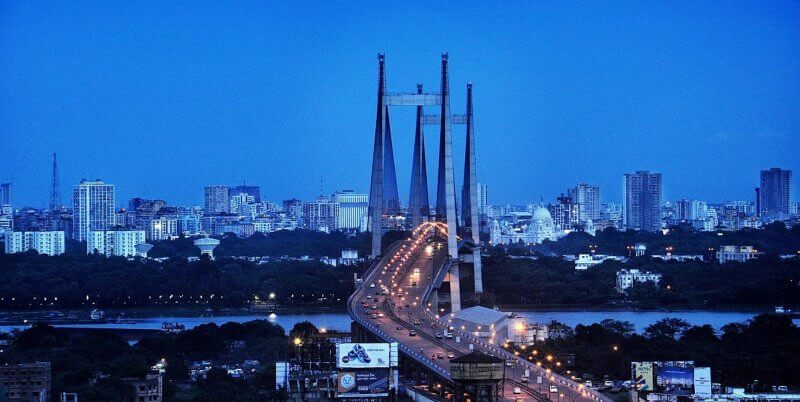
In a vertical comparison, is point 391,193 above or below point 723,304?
above

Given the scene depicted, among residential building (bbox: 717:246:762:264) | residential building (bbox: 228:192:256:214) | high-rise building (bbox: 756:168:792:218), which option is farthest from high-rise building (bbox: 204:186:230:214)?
residential building (bbox: 717:246:762:264)

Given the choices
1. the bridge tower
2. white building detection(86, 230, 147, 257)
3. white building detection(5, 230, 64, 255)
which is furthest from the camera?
white building detection(86, 230, 147, 257)

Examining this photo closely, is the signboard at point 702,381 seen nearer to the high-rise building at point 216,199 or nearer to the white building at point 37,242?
the white building at point 37,242

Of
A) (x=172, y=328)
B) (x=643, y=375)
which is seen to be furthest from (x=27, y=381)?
(x=172, y=328)

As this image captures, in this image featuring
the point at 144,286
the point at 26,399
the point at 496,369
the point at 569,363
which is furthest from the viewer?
the point at 144,286

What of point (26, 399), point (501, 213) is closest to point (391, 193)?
point (26, 399)

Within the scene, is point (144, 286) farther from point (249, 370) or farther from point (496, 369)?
point (496, 369)

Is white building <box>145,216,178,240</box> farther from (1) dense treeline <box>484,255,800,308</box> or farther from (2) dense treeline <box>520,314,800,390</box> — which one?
(2) dense treeline <box>520,314,800,390</box>
